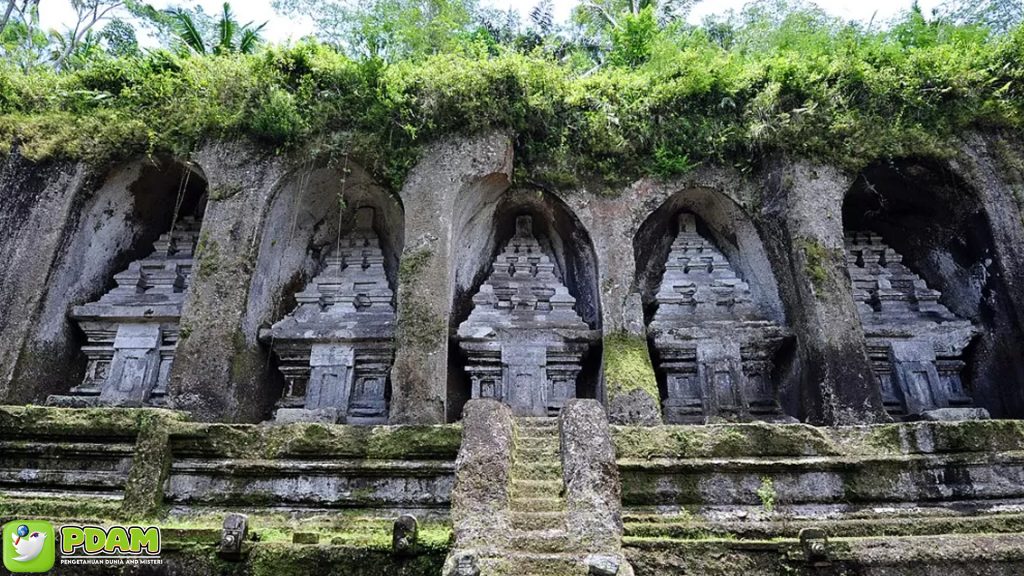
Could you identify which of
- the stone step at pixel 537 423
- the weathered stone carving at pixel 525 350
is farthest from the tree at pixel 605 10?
the stone step at pixel 537 423

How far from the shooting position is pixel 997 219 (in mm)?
8344

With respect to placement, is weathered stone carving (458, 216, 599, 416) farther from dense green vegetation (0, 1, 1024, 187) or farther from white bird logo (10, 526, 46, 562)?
white bird logo (10, 526, 46, 562)

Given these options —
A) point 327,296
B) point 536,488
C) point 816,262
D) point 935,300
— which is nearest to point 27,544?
point 536,488

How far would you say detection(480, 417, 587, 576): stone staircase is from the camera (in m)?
3.87

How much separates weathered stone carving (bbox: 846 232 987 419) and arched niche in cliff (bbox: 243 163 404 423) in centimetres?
678

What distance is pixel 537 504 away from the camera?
462cm

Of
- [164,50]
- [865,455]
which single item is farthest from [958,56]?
[164,50]

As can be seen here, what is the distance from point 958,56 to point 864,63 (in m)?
1.22

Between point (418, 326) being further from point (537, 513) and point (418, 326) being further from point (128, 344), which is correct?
point (128, 344)

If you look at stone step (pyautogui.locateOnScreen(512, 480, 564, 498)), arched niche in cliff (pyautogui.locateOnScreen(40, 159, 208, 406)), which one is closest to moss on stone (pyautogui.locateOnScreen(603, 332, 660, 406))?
stone step (pyautogui.locateOnScreen(512, 480, 564, 498))

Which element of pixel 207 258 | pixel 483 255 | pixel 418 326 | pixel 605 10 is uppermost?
pixel 605 10

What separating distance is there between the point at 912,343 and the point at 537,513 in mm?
7212

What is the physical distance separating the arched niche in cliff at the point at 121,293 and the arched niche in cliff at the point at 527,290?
3.92 m

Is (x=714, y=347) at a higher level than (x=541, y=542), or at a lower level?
higher
